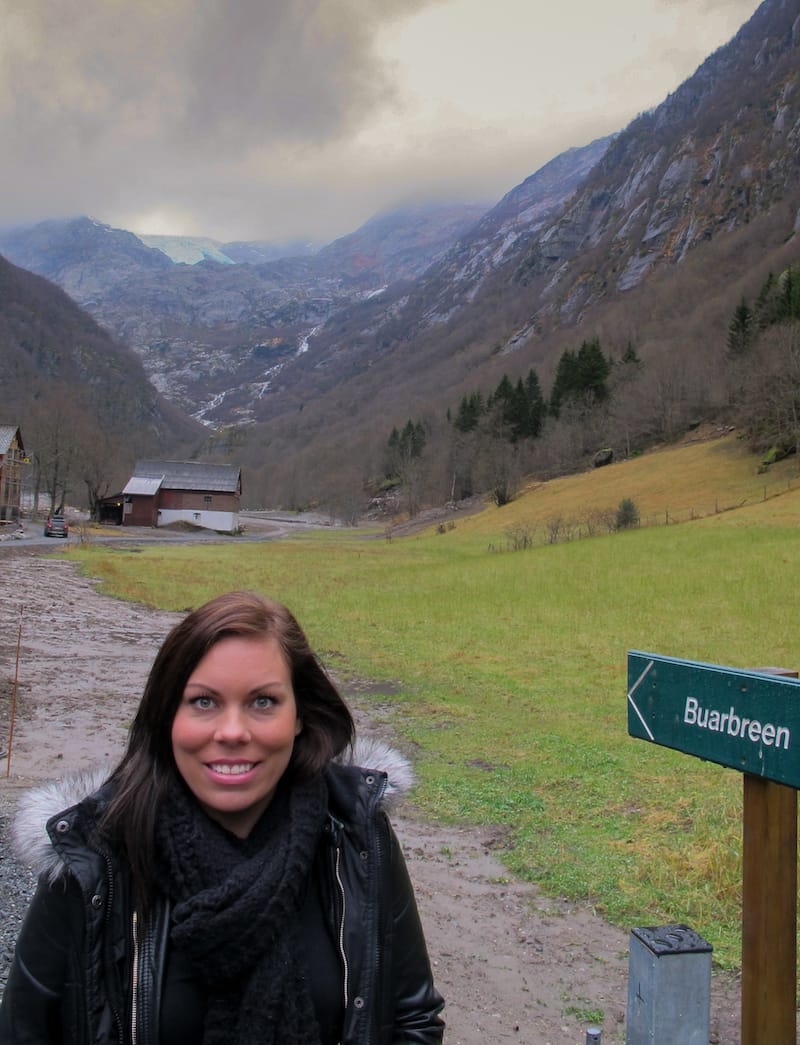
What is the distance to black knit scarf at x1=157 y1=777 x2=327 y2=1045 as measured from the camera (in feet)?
6.75

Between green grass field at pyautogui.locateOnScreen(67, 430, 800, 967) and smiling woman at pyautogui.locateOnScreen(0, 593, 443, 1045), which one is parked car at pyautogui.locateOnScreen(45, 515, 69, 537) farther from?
smiling woman at pyautogui.locateOnScreen(0, 593, 443, 1045)

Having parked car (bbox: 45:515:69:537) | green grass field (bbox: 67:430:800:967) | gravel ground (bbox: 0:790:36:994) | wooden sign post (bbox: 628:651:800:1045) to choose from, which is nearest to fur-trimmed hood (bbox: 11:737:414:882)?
wooden sign post (bbox: 628:651:800:1045)

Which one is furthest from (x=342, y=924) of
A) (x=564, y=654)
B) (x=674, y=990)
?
(x=564, y=654)

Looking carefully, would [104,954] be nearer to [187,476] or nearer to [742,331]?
[187,476]

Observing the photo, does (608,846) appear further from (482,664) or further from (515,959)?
(482,664)

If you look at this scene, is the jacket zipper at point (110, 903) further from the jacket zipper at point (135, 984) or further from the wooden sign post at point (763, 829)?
the wooden sign post at point (763, 829)

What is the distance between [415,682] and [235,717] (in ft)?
42.5

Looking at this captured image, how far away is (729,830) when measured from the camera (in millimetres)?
7164

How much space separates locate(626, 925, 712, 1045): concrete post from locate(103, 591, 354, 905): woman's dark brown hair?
1.35 meters

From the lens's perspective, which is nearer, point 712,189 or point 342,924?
point 342,924

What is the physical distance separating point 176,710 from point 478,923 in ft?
14.5

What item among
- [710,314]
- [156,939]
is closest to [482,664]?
[156,939]

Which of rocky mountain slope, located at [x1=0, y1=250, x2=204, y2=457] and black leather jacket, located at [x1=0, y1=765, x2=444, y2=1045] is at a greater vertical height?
rocky mountain slope, located at [x1=0, y1=250, x2=204, y2=457]

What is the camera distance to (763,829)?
9.39ft
